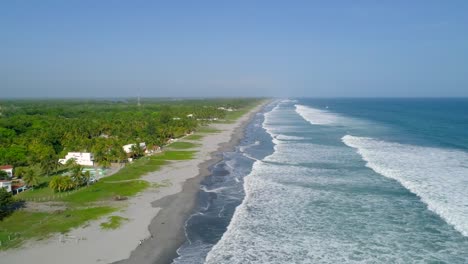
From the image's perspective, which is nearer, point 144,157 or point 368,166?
point 368,166

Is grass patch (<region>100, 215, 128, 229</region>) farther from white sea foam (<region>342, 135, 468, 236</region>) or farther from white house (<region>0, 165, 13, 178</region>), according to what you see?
white sea foam (<region>342, 135, 468, 236</region>)

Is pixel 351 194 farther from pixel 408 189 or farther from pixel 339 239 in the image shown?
pixel 339 239

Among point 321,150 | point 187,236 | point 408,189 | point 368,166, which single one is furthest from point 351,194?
point 321,150

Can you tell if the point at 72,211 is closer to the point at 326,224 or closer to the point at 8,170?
the point at 8,170

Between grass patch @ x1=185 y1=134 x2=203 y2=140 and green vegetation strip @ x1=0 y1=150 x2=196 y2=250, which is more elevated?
grass patch @ x1=185 y1=134 x2=203 y2=140

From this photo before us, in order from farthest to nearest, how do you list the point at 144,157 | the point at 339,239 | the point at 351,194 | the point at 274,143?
1. the point at 274,143
2. the point at 144,157
3. the point at 351,194
4. the point at 339,239

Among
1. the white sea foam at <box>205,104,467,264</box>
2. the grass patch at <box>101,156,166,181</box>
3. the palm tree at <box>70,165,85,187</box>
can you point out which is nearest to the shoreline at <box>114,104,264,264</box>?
the white sea foam at <box>205,104,467,264</box>

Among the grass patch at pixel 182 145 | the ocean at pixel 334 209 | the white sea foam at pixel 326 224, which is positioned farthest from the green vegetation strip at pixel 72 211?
the grass patch at pixel 182 145
